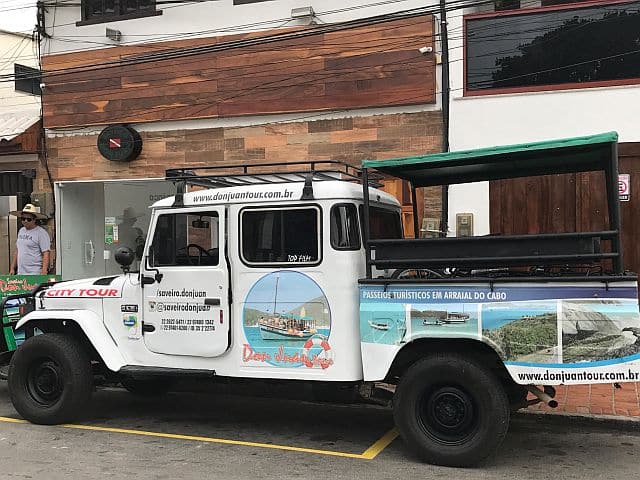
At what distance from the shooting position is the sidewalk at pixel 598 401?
A: 275 inches

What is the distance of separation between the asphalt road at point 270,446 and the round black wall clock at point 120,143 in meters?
5.36

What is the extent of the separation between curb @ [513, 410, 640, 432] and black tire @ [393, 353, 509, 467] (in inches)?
74.8

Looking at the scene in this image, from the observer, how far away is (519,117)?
390 inches

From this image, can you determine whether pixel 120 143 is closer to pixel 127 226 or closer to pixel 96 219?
pixel 127 226

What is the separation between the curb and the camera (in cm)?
662

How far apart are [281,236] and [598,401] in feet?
13.1

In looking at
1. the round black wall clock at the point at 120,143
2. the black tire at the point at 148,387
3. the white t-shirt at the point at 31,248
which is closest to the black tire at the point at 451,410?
the black tire at the point at 148,387

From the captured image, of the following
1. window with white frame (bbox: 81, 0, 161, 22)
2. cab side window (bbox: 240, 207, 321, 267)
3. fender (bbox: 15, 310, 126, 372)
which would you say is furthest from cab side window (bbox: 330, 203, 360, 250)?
window with white frame (bbox: 81, 0, 161, 22)

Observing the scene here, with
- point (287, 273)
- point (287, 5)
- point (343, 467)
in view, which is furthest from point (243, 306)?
point (287, 5)

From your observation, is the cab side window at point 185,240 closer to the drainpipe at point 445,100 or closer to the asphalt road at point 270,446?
the asphalt road at point 270,446

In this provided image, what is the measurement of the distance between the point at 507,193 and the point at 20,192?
9.05 meters

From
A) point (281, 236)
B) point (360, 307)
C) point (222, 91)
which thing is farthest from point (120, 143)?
point (360, 307)

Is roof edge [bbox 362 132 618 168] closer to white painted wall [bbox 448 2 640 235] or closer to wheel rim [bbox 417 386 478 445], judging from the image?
wheel rim [bbox 417 386 478 445]

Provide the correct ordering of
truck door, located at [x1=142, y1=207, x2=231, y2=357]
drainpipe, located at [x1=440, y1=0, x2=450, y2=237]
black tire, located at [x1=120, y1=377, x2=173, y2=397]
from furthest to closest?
drainpipe, located at [x1=440, y1=0, x2=450, y2=237], black tire, located at [x1=120, y1=377, x2=173, y2=397], truck door, located at [x1=142, y1=207, x2=231, y2=357]
